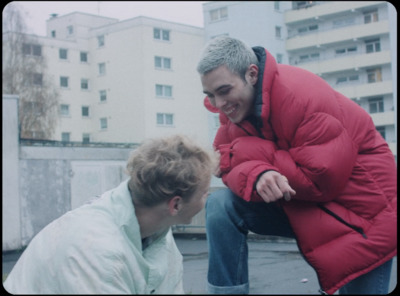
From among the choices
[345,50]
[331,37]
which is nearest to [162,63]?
[331,37]

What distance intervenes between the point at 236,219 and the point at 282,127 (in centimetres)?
53

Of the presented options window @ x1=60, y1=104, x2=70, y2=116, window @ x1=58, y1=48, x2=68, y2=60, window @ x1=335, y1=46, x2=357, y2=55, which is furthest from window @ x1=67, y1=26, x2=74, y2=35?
window @ x1=335, y1=46, x2=357, y2=55

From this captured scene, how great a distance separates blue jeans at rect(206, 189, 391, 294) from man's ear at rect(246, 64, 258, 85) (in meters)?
0.58

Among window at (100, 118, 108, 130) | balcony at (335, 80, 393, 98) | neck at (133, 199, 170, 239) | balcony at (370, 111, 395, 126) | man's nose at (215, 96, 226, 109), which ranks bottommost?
neck at (133, 199, 170, 239)

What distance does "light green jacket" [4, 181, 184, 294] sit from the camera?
83.4 inches

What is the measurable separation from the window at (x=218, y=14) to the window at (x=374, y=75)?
12.6 meters

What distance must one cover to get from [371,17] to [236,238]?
51.7 meters

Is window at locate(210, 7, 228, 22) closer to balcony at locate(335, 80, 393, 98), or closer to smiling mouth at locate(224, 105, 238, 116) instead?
balcony at locate(335, 80, 393, 98)

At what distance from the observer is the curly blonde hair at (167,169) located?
230cm

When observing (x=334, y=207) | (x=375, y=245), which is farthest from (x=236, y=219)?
(x=375, y=245)

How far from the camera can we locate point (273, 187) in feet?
9.43

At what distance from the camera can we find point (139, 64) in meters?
50.7

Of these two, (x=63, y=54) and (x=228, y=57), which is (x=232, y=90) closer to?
(x=228, y=57)

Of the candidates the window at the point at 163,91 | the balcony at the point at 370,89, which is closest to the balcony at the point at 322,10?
the balcony at the point at 370,89
